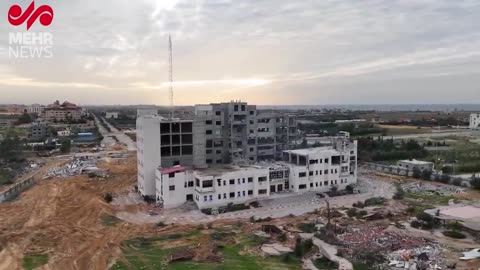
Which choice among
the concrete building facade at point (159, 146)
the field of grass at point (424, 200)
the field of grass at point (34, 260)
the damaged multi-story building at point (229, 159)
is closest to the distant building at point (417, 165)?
the field of grass at point (424, 200)

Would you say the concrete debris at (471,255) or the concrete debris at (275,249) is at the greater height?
the concrete debris at (471,255)

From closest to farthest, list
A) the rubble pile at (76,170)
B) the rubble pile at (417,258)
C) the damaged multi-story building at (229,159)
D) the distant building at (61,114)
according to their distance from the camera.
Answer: the rubble pile at (417,258) → the damaged multi-story building at (229,159) → the rubble pile at (76,170) → the distant building at (61,114)

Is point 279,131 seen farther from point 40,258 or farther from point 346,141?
point 40,258

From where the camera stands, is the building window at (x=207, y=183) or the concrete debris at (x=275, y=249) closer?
the concrete debris at (x=275, y=249)

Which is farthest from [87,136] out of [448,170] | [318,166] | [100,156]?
[448,170]

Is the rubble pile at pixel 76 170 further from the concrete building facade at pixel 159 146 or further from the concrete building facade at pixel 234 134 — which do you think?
the concrete building facade at pixel 234 134

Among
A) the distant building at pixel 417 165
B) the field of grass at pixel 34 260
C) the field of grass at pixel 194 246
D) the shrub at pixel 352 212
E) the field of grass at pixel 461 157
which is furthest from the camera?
the field of grass at pixel 461 157

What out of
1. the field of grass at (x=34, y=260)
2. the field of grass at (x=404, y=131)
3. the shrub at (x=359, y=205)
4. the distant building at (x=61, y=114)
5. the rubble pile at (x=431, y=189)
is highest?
the distant building at (x=61, y=114)
